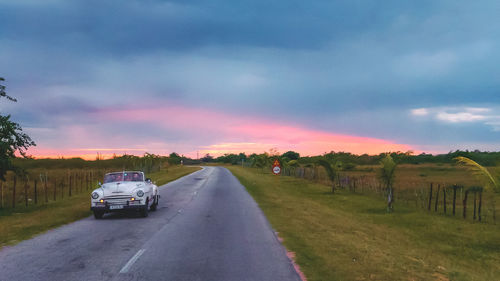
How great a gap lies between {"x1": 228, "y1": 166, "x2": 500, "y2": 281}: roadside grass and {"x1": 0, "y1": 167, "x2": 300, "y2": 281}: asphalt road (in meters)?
0.88

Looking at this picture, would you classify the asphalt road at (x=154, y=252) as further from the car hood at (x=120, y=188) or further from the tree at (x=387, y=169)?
the tree at (x=387, y=169)

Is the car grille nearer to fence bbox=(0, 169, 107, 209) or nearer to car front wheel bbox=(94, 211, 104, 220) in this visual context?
car front wheel bbox=(94, 211, 104, 220)

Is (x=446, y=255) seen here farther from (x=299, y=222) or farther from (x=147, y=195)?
(x=147, y=195)

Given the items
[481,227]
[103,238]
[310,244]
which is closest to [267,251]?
[310,244]

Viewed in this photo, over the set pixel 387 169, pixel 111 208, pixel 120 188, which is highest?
pixel 387 169

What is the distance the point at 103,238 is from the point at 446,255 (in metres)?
10.0

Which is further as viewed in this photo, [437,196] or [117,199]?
[437,196]

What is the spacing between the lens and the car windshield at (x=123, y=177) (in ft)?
54.7

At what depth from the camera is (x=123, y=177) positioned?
16.9 metres

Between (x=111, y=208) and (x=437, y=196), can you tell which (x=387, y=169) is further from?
(x=111, y=208)

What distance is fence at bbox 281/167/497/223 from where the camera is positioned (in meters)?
19.5

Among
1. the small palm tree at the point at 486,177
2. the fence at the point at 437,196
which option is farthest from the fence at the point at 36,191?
the fence at the point at 437,196

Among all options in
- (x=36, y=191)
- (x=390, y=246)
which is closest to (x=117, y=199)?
(x=390, y=246)

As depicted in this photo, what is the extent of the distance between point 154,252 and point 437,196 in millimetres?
16368
